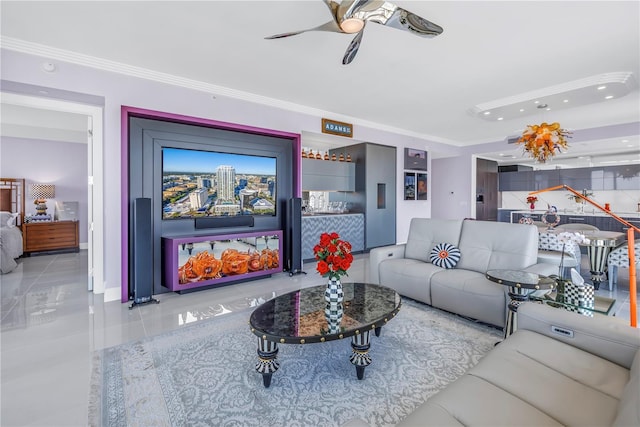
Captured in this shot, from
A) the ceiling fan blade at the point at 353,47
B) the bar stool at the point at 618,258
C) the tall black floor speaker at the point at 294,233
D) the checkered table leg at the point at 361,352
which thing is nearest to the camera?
the checkered table leg at the point at 361,352

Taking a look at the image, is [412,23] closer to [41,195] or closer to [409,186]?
[409,186]

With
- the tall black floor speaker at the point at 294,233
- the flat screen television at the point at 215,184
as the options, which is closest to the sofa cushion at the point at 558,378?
the tall black floor speaker at the point at 294,233

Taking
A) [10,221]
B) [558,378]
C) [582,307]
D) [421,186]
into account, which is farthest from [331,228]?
[10,221]

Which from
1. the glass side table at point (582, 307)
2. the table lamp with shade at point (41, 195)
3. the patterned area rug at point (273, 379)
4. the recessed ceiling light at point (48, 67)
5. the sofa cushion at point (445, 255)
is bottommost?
the patterned area rug at point (273, 379)

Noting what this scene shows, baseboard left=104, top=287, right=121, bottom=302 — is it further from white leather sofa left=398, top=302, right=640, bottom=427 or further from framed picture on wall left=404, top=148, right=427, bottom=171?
framed picture on wall left=404, top=148, right=427, bottom=171

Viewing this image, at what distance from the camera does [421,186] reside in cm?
747

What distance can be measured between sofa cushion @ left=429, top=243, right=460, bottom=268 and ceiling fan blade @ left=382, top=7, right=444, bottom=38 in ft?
7.27

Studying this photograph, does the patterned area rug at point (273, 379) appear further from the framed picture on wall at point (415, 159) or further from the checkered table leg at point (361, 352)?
the framed picture on wall at point (415, 159)

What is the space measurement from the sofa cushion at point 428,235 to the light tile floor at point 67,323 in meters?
0.98

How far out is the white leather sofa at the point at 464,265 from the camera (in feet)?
8.90

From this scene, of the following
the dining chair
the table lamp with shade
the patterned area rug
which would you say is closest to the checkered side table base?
the dining chair

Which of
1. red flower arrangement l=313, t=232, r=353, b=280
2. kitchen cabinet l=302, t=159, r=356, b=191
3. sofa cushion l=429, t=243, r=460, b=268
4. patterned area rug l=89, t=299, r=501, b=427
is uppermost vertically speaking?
kitchen cabinet l=302, t=159, r=356, b=191

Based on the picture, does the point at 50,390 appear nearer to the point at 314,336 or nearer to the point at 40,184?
the point at 314,336

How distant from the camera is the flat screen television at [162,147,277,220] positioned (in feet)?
12.8
